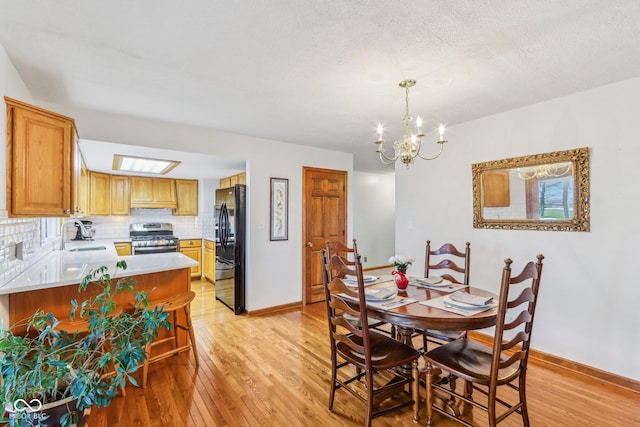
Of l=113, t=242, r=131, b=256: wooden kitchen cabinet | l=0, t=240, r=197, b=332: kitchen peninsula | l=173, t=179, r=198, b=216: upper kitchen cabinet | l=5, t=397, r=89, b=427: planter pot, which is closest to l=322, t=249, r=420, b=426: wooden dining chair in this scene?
l=0, t=240, r=197, b=332: kitchen peninsula

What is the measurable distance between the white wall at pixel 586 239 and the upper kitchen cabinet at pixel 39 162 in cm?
367

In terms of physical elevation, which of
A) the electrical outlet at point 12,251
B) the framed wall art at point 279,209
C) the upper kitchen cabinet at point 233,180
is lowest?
the electrical outlet at point 12,251

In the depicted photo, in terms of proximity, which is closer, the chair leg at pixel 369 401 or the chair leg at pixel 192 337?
the chair leg at pixel 369 401

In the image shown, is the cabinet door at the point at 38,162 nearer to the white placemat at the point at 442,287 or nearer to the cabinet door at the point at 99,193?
the white placemat at the point at 442,287

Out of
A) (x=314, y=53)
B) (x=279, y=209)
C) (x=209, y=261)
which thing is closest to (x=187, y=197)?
(x=209, y=261)

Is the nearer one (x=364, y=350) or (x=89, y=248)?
(x=364, y=350)

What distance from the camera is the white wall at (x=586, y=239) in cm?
234

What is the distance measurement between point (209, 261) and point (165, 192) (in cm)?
155

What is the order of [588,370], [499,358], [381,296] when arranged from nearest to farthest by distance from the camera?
[499,358]
[381,296]
[588,370]

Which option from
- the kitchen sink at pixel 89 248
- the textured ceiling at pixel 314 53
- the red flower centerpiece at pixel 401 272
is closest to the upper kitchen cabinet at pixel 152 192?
the kitchen sink at pixel 89 248

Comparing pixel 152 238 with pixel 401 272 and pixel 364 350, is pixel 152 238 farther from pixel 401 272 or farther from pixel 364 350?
pixel 364 350

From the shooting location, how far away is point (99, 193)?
5098mm

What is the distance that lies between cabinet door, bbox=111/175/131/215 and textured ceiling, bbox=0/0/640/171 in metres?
2.86

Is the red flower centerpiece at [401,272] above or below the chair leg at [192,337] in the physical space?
above
